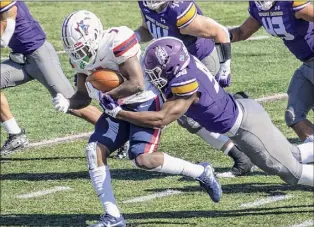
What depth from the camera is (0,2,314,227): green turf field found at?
6559mm

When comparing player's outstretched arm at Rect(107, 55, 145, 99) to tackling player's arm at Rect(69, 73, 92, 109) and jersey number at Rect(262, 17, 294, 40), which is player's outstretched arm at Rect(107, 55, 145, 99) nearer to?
tackling player's arm at Rect(69, 73, 92, 109)

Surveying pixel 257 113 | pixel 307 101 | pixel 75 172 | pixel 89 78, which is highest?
pixel 89 78

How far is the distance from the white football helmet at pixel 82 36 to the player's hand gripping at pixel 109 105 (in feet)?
0.94

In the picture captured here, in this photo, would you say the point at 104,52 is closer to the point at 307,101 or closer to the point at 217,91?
the point at 217,91

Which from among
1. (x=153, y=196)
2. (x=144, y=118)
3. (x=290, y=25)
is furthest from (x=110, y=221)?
(x=290, y=25)

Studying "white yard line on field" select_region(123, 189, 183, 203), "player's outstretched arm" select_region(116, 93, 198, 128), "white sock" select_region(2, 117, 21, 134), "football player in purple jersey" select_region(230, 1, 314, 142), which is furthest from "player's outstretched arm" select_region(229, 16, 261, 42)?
"white sock" select_region(2, 117, 21, 134)

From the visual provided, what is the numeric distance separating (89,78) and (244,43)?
642cm

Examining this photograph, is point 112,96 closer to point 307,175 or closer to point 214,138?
point 307,175

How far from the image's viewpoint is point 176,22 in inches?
285

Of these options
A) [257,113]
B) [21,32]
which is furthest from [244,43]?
[257,113]

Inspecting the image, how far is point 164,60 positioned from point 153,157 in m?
0.61

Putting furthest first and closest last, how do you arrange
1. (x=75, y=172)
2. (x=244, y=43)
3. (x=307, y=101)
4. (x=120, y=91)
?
1. (x=244, y=43)
2. (x=75, y=172)
3. (x=307, y=101)
4. (x=120, y=91)

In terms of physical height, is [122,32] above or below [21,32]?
above

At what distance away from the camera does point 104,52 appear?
619 cm
